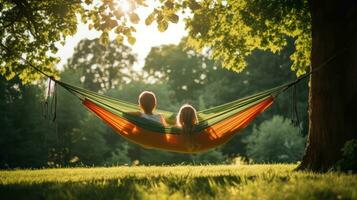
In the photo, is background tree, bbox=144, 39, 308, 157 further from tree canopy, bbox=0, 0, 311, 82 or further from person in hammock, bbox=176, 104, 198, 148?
person in hammock, bbox=176, 104, 198, 148

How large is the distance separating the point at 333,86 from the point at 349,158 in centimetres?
124

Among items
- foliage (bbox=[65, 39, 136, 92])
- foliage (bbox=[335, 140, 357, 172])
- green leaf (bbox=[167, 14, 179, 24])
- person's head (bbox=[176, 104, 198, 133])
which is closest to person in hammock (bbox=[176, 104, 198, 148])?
person's head (bbox=[176, 104, 198, 133])

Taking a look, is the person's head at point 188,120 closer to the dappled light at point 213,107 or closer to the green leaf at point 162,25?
the dappled light at point 213,107

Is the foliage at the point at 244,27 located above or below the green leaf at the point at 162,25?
above

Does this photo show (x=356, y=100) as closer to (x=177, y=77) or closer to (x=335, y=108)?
(x=335, y=108)

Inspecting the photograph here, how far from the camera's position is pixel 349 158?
5469mm

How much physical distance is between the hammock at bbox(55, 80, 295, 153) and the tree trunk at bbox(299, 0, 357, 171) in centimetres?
72

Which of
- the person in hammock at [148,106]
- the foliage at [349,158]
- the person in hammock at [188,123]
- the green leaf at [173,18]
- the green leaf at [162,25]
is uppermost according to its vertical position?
the green leaf at [173,18]

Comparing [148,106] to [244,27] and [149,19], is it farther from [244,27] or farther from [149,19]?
[244,27]

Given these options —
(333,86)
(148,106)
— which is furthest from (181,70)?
(333,86)

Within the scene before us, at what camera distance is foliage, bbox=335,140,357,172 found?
5.36 metres

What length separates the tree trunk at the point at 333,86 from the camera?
6215 mm

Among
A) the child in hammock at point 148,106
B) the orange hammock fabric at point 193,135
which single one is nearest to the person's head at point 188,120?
the orange hammock fabric at point 193,135

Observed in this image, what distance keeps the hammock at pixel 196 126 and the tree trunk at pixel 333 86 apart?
715mm
